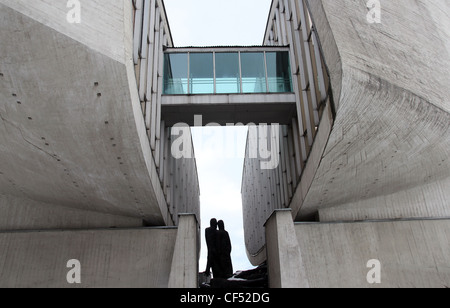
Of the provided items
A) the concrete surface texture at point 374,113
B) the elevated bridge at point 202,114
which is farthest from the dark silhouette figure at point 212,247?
the concrete surface texture at point 374,113

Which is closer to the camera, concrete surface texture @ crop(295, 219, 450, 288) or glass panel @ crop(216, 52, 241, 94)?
concrete surface texture @ crop(295, 219, 450, 288)

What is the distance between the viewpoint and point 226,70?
15.0m

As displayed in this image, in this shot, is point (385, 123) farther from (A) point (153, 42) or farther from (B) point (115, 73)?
(A) point (153, 42)

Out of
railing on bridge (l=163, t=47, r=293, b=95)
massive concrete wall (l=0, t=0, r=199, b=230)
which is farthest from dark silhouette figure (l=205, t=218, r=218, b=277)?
railing on bridge (l=163, t=47, r=293, b=95)

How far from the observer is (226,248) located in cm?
1060

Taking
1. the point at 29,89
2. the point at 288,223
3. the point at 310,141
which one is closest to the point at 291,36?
the point at 310,141

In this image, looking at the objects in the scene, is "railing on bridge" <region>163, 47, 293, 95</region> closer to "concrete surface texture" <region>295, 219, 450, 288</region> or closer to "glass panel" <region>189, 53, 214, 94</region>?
"glass panel" <region>189, 53, 214, 94</region>

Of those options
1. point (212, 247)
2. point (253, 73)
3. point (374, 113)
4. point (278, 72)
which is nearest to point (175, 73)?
point (253, 73)

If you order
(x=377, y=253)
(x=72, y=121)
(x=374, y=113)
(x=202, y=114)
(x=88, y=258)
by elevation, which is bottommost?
(x=377, y=253)

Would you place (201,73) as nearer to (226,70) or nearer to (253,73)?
(226,70)

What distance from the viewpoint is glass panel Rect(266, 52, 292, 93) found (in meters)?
14.5

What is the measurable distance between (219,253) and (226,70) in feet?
24.7

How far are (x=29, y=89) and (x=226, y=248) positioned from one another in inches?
250

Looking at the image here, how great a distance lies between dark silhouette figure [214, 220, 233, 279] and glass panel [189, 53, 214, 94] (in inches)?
228
